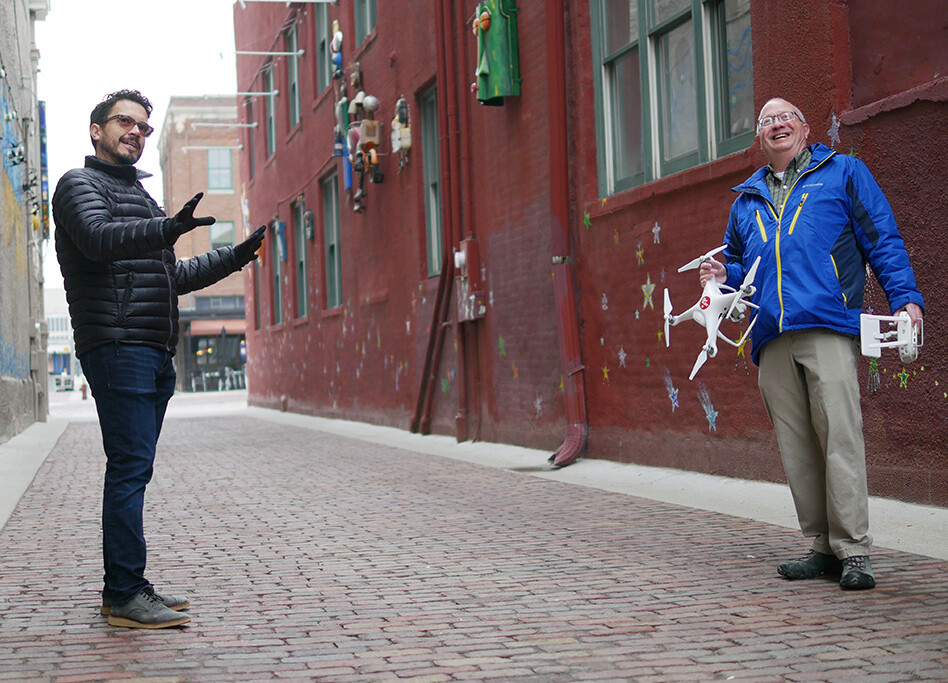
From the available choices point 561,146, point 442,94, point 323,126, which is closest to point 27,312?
point 323,126

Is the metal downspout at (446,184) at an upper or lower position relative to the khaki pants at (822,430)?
upper

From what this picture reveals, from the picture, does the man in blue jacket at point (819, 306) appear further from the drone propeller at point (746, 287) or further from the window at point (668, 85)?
the window at point (668, 85)

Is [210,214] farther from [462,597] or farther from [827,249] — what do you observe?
[827,249]

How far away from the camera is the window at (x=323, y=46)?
20500 mm

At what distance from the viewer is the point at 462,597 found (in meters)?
4.83

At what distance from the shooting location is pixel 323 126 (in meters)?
20.6

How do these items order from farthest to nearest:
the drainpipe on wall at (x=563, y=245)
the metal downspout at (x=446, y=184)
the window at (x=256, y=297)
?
the window at (x=256, y=297) < the metal downspout at (x=446, y=184) < the drainpipe on wall at (x=563, y=245)

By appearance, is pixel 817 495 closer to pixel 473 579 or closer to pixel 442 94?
pixel 473 579

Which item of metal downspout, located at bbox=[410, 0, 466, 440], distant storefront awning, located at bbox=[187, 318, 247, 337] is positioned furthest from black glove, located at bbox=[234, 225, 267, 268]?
distant storefront awning, located at bbox=[187, 318, 247, 337]

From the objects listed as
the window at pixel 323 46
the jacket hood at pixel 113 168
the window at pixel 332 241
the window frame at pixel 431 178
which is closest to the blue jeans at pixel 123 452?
the jacket hood at pixel 113 168

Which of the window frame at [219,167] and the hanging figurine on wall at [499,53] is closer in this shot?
the hanging figurine on wall at [499,53]

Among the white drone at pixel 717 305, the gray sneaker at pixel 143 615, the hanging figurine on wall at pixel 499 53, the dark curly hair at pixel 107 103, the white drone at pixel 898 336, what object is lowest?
the gray sneaker at pixel 143 615

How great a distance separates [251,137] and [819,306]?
26.5 m

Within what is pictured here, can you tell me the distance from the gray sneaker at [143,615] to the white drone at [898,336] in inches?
114
